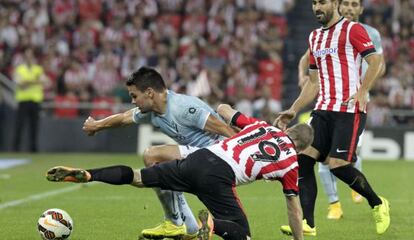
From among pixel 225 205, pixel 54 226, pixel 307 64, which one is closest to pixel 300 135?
pixel 225 205

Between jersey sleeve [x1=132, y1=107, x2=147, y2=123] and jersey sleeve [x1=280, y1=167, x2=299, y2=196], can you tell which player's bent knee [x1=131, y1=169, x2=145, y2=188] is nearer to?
jersey sleeve [x1=132, y1=107, x2=147, y2=123]

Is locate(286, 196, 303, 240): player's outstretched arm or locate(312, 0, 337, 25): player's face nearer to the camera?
locate(286, 196, 303, 240): player's outstretched arm

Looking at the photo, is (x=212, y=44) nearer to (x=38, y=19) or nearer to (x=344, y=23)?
(x=38, y=19)

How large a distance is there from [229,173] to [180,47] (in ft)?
52.7

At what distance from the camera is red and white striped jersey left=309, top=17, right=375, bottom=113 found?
352 inches

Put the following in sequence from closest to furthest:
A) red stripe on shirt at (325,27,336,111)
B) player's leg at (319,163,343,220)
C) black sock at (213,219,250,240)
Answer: black sock at (213,219,250,240) < red stripe on shirt at (325,27,336,111) < player's leg at (319,163,343,220)

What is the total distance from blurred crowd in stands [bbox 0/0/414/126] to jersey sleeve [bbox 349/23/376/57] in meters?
11.2

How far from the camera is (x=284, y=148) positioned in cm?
738

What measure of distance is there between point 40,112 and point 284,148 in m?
14.6

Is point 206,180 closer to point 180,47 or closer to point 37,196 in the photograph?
point 37,196

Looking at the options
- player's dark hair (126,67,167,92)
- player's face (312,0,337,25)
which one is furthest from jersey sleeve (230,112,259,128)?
player's face (312,0,337,25)

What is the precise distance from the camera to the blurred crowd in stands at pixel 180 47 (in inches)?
846

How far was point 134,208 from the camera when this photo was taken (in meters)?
11.2

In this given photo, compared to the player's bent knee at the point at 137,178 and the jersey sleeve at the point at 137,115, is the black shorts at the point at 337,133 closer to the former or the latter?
the jersey sleeve at the point at 137,115
